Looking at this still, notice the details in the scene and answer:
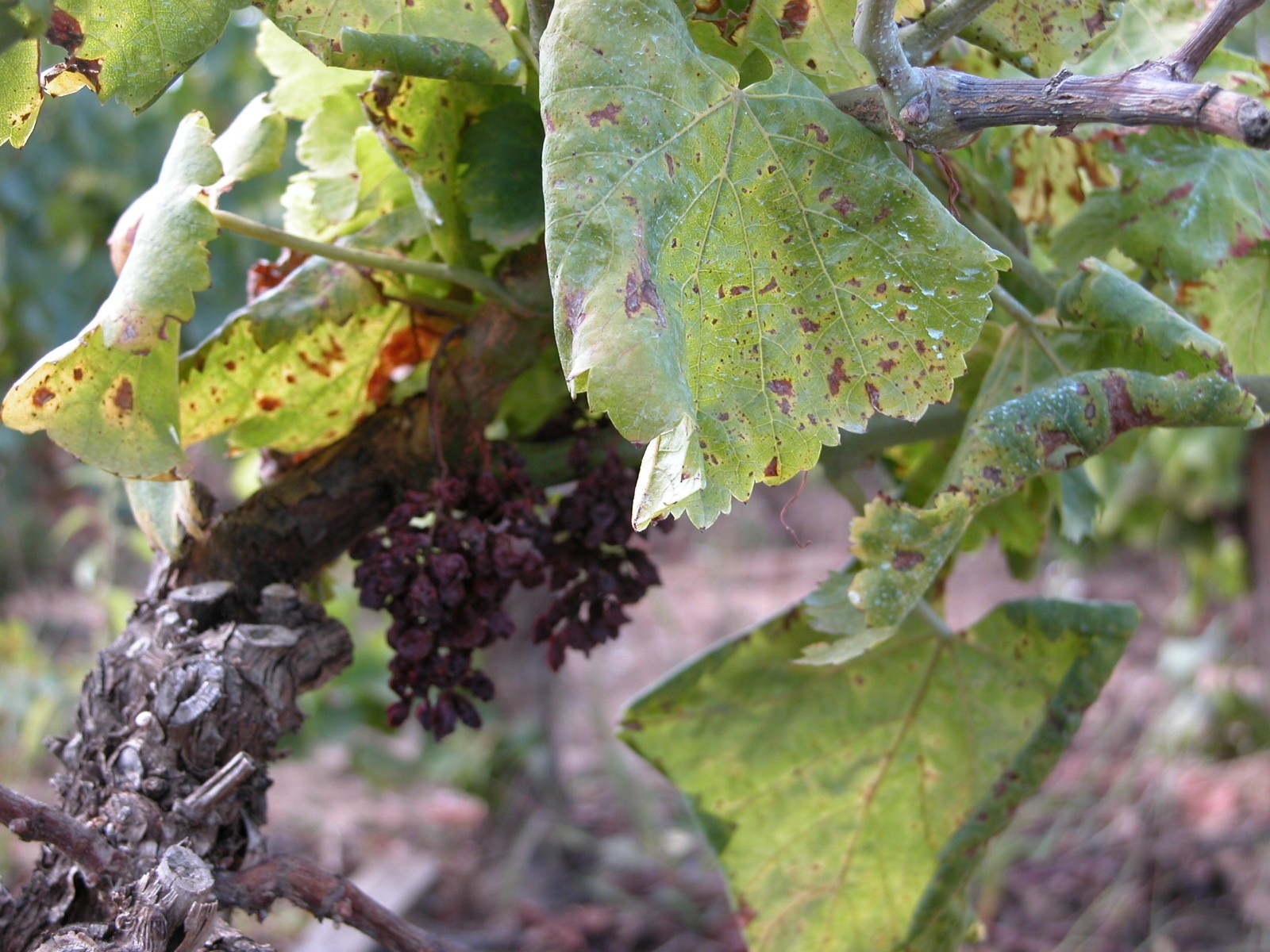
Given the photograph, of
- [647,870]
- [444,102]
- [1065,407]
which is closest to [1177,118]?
[1065,407]

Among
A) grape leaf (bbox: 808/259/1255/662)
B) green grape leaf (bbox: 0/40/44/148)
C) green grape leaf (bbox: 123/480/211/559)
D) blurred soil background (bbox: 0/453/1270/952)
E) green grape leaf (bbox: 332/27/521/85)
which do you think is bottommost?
blurred soil background (bbox: 0/453/1270/952)

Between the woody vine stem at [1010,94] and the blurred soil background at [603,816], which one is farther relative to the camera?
the blurred soil background at [603,816]

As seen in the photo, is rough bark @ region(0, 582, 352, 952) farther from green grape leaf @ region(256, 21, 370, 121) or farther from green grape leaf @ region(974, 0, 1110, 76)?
green grape leaf @ region(974, 0, 1110, 76)

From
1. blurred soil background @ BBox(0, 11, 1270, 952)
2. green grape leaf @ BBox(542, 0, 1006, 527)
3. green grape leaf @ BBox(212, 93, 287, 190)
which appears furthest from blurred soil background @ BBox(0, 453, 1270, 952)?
green grape leaf @ BBox(542, 0, 1006, 527)

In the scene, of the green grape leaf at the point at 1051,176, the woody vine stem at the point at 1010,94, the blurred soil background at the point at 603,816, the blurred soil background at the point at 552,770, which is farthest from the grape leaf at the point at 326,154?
the blurred soil background at the point at 603,816

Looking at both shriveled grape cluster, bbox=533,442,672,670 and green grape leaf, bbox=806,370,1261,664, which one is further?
shriveled grape cluster, bbox=533,442,672,670

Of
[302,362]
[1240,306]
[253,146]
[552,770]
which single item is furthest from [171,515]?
[552,770]

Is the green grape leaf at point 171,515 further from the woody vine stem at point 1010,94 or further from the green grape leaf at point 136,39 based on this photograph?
the woody vine stem at point 1010,94
